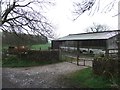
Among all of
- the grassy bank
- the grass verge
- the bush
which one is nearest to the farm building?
the grass verge

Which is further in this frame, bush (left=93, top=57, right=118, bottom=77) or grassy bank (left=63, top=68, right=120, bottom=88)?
bush (left=93, top=57, right=118, bottom=77)

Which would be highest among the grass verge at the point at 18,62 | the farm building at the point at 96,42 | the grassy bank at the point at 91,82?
the farm building at the point at 96,42

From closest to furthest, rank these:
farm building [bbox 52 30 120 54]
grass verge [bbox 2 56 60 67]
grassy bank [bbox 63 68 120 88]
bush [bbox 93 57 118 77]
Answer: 1. grassy bank [bbox 63 68 120 88]
2. bush [bbox 93 57 118 77]
3. grass verge [bbox 2 56 60 67]
4. farm building [bbox 52 30 120 54]

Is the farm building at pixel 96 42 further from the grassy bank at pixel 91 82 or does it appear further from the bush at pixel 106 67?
the grassy bank at pixel 91 82

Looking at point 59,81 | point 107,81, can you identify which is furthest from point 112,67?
point 59,81

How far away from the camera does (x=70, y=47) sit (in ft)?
144

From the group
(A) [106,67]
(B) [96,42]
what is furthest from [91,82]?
(B) [96,42]

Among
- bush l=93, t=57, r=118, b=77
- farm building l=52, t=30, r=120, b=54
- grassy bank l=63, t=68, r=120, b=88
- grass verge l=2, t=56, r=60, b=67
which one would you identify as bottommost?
grassy bank l=63, t=68, r=120, b=88

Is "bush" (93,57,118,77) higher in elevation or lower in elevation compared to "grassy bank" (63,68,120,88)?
higher

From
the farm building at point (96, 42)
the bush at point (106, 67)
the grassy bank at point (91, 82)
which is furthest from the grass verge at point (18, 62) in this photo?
the bush at point (106, 67)

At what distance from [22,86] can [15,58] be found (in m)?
14.1

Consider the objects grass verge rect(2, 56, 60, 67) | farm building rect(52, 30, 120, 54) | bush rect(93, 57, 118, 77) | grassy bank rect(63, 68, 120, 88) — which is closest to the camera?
grassy bank rect(63, 68, 120, 88)

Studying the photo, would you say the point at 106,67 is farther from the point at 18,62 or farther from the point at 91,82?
the point at 18,62

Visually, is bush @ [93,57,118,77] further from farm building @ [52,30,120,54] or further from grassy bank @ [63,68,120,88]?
farm building @ [52,30,120,54]
